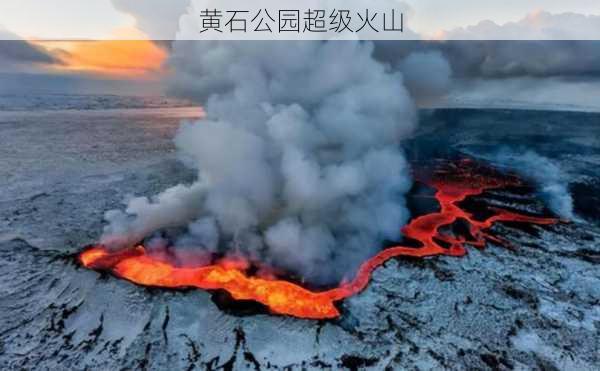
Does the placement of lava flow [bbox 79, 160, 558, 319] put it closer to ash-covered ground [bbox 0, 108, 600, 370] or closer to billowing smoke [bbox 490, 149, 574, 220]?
ash-covered ground [bbox 0, 108, 600, 370]

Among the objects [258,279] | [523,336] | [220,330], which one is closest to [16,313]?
[220,330]

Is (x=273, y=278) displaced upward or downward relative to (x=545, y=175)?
downward

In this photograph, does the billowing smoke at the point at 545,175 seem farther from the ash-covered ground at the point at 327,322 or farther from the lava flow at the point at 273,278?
the lava flow at the point at 273,278

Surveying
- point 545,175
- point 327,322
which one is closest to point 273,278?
point 327,322

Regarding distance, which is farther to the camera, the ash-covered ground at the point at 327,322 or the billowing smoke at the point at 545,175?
the billowing smoke at the point at 545,175

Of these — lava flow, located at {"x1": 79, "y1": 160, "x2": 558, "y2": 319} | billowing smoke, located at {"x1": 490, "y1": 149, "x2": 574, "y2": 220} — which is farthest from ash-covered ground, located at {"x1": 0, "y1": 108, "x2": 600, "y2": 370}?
billowing smoke, located at {"x1": 490, "y1": 149, "x2": 574, "y2": 220}

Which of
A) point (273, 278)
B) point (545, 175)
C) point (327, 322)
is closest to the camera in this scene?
point (327, 322)

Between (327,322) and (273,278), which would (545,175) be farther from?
(327,322)

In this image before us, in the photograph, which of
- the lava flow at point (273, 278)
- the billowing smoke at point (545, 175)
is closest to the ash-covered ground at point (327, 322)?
the lava flow at point (273, 278)
